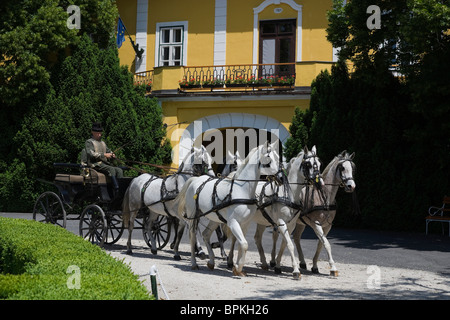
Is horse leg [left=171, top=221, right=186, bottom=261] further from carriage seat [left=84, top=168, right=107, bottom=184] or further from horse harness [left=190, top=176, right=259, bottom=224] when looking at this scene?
carriage seat [left=84, top=168, right=107, bottom=184]

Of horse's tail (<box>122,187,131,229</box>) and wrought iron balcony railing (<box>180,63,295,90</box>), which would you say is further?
wrought iron balcony railing (<box>180,63,295,90</box>)

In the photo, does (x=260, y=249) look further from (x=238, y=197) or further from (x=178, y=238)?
(x=178, y=238)

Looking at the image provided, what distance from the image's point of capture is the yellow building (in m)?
19.5

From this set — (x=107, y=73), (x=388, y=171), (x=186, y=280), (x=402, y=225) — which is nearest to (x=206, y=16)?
(x=107, y=73)

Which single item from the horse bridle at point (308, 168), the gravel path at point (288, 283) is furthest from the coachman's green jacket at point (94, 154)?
the horse bridle at point (308, 168)

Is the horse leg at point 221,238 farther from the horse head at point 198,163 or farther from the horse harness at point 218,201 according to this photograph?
the horse harness at point 218,201

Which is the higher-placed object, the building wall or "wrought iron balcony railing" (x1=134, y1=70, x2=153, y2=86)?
the building wall

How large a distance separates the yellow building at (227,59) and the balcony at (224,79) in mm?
37

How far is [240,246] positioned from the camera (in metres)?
8.69

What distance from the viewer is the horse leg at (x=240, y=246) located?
8680 millimetres

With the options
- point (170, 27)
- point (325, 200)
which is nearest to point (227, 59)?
point (170, 27)

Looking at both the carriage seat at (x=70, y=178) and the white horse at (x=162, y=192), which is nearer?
the white horse at (x=162, y=192)

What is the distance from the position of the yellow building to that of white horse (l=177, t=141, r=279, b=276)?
1003cm

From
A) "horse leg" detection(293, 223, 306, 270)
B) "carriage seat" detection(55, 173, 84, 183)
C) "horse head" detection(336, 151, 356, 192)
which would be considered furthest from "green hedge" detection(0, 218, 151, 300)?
"horse head" detection(336, 151, 356, 192)
